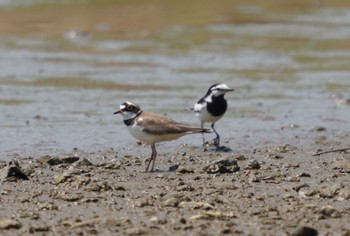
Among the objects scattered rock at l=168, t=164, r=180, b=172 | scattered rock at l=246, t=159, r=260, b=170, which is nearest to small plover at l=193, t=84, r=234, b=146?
scattered rock at l=168, t=164, r=180, b=172

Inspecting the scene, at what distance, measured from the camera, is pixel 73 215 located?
855 centimetres

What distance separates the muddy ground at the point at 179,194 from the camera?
8.11 metres

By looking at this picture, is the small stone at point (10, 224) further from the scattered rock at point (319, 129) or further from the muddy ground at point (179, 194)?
the scattered rock at point (319, 129)

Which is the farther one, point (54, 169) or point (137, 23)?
point (137, 23)

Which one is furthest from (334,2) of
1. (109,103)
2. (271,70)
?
(109,103)

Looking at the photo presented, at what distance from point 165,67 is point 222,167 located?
9524mm

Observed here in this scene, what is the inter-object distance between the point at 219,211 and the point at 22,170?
8.37 ft

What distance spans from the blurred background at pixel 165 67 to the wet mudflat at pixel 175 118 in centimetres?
4

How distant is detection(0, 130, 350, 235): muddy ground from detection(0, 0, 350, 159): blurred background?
1.16m

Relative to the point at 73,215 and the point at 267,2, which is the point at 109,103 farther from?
the point at 267,2

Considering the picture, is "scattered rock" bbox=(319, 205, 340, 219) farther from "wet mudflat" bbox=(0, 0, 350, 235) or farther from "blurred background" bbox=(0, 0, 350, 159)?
"blurred background" bbox=(0, 0, 350, 159)

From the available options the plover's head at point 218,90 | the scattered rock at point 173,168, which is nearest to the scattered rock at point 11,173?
the scattered rock at point 173,168

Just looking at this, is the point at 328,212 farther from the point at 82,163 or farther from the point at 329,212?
the point at 82,163

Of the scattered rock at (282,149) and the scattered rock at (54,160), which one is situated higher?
the scattered rock at (54,160)
